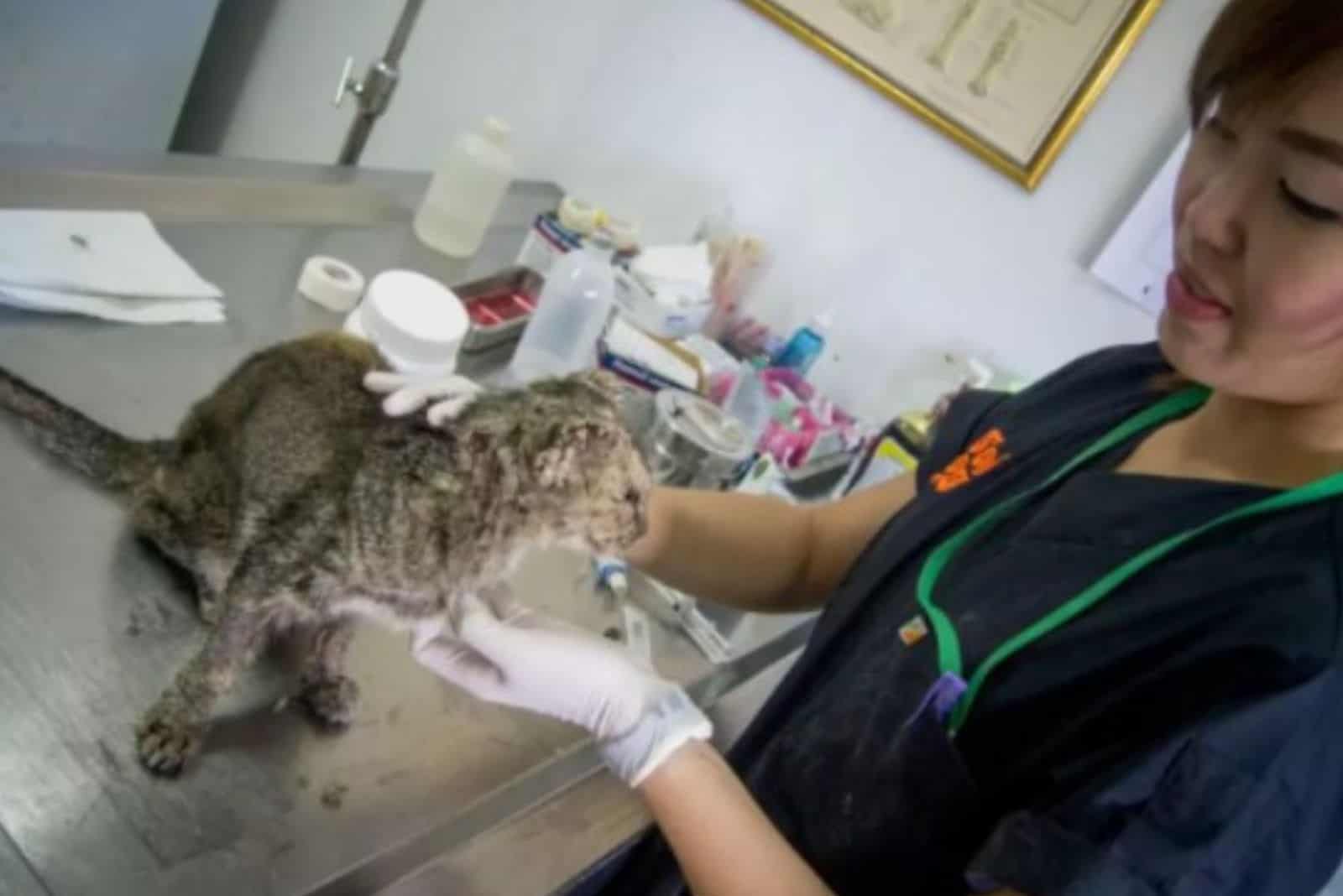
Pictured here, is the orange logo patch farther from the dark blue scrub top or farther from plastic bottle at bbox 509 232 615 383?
plastic bottle at bbox 509 232 615 383

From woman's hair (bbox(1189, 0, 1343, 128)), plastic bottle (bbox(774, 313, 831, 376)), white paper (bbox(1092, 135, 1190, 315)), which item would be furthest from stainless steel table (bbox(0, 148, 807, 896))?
white paper (bbox(1092, 135, 1190, 315))

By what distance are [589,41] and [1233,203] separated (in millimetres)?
1615

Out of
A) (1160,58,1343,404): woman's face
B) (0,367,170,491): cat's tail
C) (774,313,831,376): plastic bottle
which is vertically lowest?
(0,367,170,491): cat's tail

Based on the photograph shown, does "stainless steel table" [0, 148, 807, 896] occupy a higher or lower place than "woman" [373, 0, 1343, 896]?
lower

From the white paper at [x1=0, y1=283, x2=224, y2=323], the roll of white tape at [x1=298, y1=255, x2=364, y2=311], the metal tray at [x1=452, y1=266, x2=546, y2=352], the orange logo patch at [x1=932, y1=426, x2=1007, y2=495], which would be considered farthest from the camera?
the metal tray at [x1=452, y1=266, x2=546, y2=352]

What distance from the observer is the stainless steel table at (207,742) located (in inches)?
29.7

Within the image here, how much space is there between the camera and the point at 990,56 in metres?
1.71

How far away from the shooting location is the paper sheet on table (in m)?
1.10

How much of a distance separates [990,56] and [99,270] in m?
1.42

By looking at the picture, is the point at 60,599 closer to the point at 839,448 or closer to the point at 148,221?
the point at 148,221

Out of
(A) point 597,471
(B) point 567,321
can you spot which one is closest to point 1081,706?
(A) point 597,471

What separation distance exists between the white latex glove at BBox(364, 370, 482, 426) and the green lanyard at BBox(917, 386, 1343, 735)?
0.43m

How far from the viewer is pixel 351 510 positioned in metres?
0.82

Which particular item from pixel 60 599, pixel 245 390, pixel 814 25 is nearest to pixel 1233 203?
pixel 245 390
